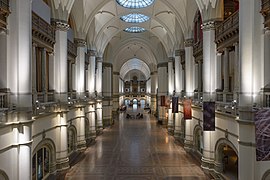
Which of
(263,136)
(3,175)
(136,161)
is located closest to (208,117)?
(263,136)

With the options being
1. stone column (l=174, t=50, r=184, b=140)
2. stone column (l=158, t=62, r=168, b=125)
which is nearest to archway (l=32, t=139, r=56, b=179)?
stone column (l=174, t=50, r=184, b=140)

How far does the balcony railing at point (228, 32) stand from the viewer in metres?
12.8

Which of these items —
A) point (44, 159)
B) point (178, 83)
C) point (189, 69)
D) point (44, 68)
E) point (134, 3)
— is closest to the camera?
point (44, 159)

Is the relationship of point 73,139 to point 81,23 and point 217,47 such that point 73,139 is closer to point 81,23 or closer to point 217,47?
point 81,23

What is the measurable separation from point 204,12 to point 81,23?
10794mm

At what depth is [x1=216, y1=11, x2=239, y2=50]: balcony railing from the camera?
12750 millimetres

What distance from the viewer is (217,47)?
1559cm

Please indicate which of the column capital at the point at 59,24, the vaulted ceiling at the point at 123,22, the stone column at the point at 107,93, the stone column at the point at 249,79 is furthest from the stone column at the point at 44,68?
the stone column at the point at 107,93

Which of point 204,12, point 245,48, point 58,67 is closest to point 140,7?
point 204,12

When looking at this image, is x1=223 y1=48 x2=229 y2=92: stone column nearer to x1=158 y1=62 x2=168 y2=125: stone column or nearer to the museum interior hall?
the museum interior hall

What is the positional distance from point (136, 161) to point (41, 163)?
7.10m

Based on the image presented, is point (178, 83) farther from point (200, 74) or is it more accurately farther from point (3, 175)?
point (3, 175)

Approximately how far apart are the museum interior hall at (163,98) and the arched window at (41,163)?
0.06 m

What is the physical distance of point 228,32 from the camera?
1338 cm
